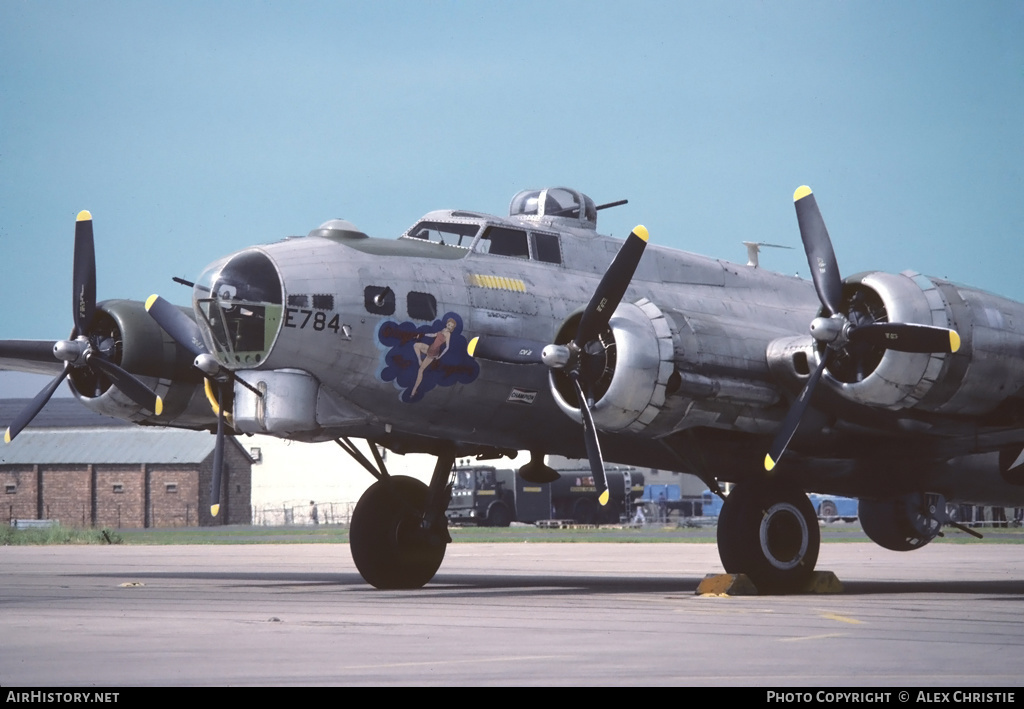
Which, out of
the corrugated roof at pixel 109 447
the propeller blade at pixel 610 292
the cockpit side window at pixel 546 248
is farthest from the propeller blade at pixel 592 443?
the corrugated roof at pixel 109 447

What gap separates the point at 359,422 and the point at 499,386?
Answer: 2174mm

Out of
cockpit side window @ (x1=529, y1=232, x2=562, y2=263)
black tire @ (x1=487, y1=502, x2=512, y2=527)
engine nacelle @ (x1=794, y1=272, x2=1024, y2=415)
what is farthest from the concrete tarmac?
black tire @ (x1=487, y1=502, x2=512, y2=527)

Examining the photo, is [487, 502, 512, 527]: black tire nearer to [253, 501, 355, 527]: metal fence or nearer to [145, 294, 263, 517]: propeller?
[253, 501, 355, 527]: metal fence

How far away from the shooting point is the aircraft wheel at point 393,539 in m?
21.5

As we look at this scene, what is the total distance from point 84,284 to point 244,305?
5794 mm

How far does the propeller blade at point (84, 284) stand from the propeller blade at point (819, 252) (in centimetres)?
1215

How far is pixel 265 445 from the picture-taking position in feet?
285

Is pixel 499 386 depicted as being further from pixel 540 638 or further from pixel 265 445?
pixel 265 445

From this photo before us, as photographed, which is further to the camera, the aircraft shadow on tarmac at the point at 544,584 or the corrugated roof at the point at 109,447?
the corrugated roof at the point at 109,447

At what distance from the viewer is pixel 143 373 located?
22469 mm

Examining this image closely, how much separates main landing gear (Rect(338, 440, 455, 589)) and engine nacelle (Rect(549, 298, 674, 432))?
12.9 feet

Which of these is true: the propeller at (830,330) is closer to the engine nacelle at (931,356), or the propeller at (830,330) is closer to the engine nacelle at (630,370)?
the engine nacelle at (931,356)

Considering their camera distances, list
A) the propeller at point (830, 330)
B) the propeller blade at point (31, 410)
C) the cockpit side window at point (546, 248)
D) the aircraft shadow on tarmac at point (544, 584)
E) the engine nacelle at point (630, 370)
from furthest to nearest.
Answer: the propeller blade at point (31, 410), the cockpit side window at point (546, 248), the aircraft shadow on tarmac at point (544, 584), the engine nacelle at point (630, 370), the propeller at point (830, 330)
